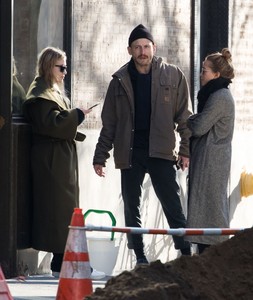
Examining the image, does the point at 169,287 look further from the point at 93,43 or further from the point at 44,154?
the point at 93,43

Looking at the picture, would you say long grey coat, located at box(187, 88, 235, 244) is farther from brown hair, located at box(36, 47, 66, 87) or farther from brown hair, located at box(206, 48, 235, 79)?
brown hair, located at box(36, 47, 66, 87)

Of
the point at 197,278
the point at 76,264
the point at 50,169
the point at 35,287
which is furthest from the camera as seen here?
the point at 50,169

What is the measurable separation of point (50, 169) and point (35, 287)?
3.85ft

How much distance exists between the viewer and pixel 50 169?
38.5ft

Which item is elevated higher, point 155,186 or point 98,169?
point 98,169

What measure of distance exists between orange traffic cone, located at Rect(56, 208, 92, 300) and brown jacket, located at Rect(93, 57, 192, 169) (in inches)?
124

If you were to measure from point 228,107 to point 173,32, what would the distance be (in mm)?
1894

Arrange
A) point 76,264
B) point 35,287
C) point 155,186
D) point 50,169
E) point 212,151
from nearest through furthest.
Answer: point 76,264 < point 35,287 < point 50,169 < point 155,186 < point 212,151

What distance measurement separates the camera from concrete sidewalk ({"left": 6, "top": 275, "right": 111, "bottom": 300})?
1029cm

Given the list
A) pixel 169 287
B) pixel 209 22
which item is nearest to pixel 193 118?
pixel 209 22

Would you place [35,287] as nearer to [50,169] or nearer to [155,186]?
[50,169]

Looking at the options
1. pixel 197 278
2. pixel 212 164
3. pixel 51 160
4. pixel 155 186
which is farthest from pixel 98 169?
pixel 197 278

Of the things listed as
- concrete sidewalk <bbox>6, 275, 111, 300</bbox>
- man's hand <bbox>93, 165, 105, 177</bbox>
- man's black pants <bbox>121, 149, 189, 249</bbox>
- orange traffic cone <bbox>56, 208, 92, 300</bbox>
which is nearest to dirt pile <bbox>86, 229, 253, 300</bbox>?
orange traffic cone <bbox>56, 208, 92, 300</bbox>

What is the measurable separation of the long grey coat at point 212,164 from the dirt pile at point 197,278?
3.56 m
